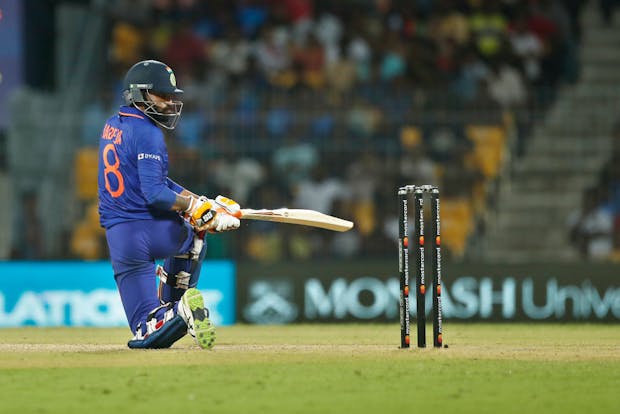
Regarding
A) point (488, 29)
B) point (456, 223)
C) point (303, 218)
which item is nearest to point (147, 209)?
point (303, 218)

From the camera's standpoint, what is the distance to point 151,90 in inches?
340

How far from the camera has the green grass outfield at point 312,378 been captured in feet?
20.9

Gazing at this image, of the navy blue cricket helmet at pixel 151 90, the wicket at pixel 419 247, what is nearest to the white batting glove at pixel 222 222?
the navy blue cricket helmet at pixel 151 90

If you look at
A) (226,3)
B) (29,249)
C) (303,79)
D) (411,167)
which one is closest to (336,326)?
(411,167)

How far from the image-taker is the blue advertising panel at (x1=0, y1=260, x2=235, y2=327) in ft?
44.8

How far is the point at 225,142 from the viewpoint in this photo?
14461mm

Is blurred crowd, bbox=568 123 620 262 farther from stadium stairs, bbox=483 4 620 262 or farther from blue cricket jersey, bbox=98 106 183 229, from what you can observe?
blue cricket jersey, bbox=98 106 183 229

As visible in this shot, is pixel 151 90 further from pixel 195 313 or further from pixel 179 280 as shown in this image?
pixel 195 313

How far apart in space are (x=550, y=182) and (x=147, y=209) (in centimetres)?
770

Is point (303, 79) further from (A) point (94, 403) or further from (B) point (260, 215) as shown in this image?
(A) point (94, 403)

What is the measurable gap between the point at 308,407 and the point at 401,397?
58 centimetres

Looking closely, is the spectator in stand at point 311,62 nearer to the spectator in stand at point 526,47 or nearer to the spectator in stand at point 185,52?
the spectator in stand at point 185,52

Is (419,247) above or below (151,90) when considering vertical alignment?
below

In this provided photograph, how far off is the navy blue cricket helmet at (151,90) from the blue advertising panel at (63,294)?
205 inches
